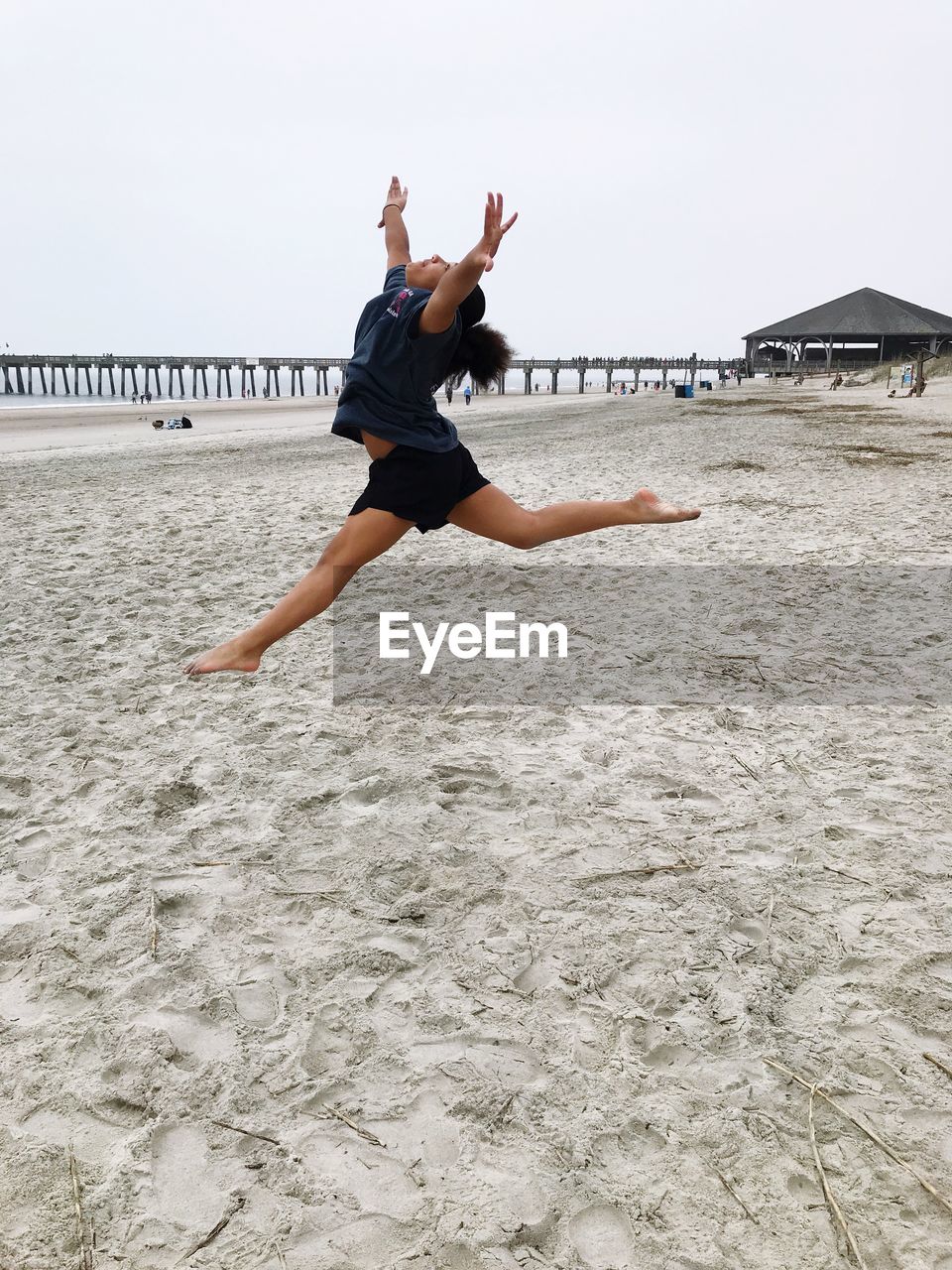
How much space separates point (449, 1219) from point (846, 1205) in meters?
0.77

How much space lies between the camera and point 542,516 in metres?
3.31

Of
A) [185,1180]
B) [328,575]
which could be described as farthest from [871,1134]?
[328,575]

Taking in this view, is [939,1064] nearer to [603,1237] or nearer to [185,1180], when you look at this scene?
[603,1237]

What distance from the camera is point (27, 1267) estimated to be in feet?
5.24

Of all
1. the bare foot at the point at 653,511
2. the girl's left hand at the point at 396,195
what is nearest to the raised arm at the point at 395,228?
the girl's left hand at the point at 396,195

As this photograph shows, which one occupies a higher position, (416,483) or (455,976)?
(416,483)

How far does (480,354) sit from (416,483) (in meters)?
0.50

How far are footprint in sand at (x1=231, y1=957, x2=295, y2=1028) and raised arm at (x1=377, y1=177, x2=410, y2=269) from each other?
2.44 metres

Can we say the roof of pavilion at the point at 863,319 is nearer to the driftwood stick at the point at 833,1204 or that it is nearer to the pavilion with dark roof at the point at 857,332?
the pavilion with dark roof at the point at 857,332

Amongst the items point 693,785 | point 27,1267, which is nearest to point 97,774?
point 27,1267

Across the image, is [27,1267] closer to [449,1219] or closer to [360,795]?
[449,1219]

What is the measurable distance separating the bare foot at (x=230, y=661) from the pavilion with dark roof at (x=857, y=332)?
5661 cm

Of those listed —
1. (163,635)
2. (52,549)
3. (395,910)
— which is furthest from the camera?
(52,549)

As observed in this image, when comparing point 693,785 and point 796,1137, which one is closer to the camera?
point 796,1137
